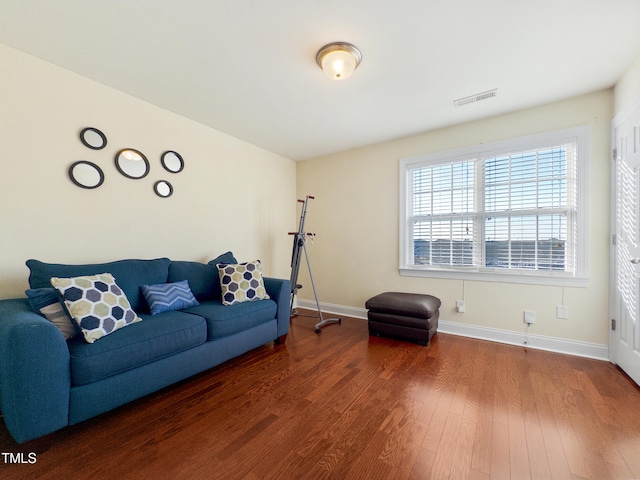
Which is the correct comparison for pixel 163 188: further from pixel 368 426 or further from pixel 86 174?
pixel 368 426

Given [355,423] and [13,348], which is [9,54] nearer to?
[13,348]

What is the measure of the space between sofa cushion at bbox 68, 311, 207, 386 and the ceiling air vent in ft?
10.4

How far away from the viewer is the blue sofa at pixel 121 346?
1.40 metres

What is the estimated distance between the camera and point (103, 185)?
8.28ft

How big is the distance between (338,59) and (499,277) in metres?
2.73

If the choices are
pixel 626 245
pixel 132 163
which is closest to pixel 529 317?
pixel 626 245

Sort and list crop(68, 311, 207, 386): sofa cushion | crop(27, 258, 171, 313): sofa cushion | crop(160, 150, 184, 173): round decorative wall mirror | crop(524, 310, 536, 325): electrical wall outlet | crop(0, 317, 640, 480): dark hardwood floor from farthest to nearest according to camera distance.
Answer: crop(160, 150, 184, 173): round decorative wall mirror < crop(524, 310, 536, 325): electrical wall outlet < crop(27, 258, 171, 313): sofa cushion < crop(68, 311, 207, 386): sofa cushion < crop(0, 317, 640, 480): dark hardwood floor

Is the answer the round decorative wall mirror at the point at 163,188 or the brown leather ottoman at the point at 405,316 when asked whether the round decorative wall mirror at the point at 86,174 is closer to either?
the round decorative wall mirror at the point at 163,188

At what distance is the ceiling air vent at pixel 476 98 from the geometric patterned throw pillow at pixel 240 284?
2.71 metres

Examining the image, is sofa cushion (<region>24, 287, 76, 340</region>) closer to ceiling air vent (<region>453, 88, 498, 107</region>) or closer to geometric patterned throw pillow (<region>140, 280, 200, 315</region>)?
geometric patterned throw pillow (<region>140, 280, 200, 315</region>)

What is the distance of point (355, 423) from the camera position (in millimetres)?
1688

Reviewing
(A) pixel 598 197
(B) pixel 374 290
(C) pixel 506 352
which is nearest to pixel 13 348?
(B) pixel 374 290

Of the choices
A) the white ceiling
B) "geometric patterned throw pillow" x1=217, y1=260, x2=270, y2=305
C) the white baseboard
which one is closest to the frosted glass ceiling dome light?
the white ceiling

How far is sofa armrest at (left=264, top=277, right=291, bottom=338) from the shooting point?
9.60 feet
